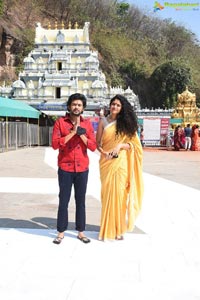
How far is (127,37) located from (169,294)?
213 ft

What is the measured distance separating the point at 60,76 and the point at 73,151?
1355 inches

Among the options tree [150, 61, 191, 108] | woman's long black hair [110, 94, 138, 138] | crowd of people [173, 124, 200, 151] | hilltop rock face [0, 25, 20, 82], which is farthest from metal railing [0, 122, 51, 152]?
tree [150, 61, 191, 108]

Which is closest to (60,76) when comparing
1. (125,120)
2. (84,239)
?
(125,120)

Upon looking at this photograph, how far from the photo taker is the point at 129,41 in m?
62.8

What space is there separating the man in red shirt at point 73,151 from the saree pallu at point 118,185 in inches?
8.0

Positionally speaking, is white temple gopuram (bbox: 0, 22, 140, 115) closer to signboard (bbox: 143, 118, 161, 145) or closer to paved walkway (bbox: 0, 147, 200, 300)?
signboard (bbox: 143, 118, 161, 145)

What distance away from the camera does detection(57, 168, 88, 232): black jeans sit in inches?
156

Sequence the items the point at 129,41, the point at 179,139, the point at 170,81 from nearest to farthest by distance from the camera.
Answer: the point at 179,139, the point at 170,81, the point at 129,41

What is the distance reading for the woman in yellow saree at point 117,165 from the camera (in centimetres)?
402

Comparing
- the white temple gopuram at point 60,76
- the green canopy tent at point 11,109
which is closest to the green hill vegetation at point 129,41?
the white temple gopuram at point 60,76

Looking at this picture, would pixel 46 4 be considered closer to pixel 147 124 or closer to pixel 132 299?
pixel 147 124

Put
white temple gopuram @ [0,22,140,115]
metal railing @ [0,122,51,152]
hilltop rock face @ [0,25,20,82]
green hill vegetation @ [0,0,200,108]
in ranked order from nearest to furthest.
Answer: metal railing @ [0,122,51,152]
white temple gopuram @ [0,22,140,115]
hilltop rock face @ [0,25,20,82]
green hill vegetation @ [0,0,200,108]

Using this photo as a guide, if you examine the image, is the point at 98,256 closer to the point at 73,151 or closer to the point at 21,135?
the point at 73,151

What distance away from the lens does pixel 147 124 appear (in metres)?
21.9
